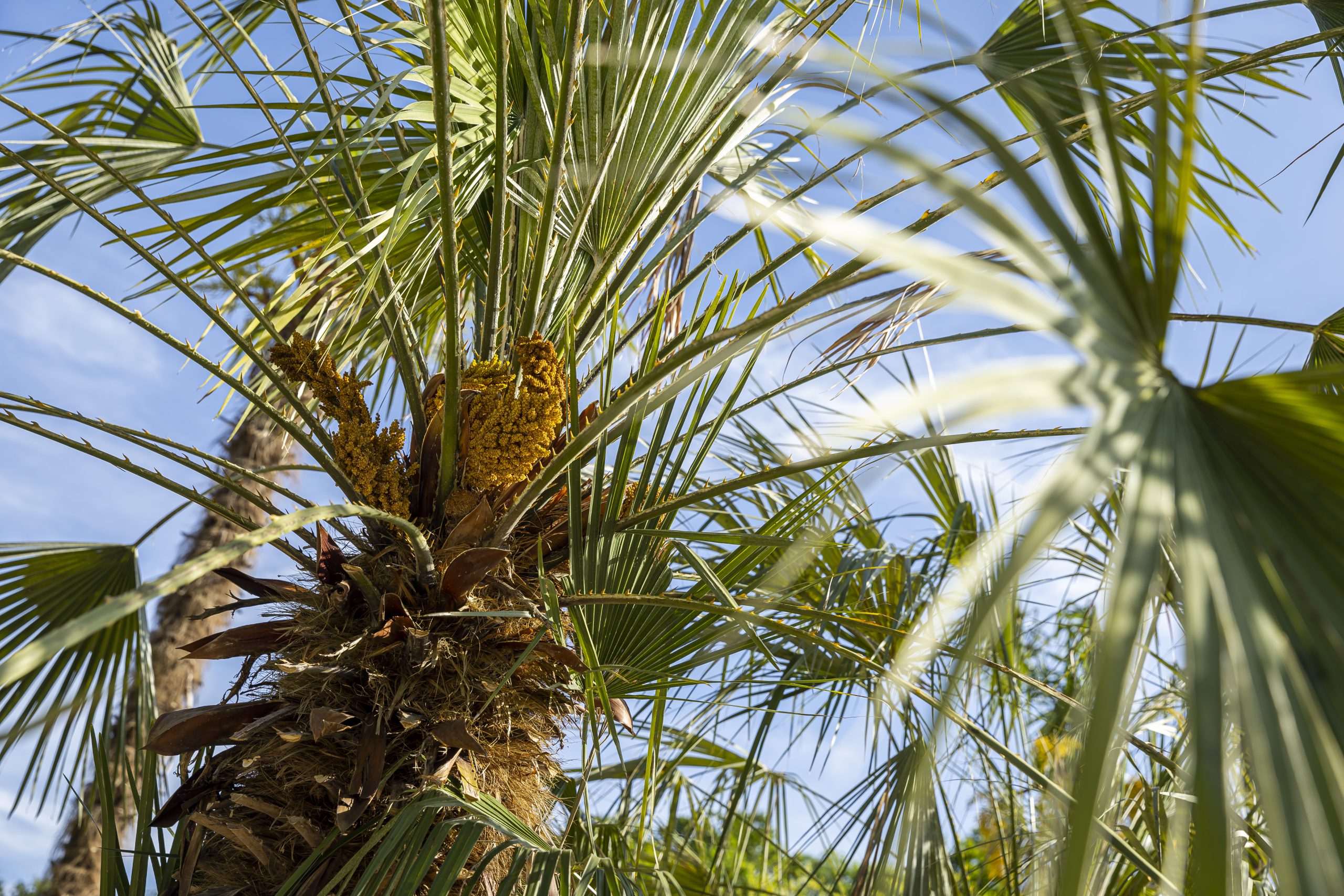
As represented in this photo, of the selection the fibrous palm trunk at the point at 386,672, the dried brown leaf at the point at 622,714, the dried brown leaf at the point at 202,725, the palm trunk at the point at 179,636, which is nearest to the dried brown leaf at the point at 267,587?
the fibrous palm trunk at the point at 386,672

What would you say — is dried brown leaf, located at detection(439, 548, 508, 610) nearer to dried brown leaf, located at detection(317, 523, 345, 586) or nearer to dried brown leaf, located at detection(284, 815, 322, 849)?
dried brown leaf, located at detection(317, 523, 345, 586)

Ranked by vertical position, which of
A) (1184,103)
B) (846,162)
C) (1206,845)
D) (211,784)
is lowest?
(211,784)

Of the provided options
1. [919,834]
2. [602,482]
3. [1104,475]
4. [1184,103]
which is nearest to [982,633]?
[1104,475]

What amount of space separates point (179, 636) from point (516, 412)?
3.21m

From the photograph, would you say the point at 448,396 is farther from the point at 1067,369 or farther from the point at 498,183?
the point at 1067,369

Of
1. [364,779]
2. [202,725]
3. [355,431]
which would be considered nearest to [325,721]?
[364,779]

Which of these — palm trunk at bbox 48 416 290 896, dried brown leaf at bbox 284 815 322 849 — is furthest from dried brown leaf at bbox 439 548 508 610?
palm trunk at bbox 48 416 290 896

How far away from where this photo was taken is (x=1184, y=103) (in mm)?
726

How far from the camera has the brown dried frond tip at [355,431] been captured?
54.6 inches

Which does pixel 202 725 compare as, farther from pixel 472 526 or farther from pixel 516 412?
pixel 516 412

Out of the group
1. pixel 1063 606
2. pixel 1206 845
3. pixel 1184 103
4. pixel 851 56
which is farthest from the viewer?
pixel 1063 606

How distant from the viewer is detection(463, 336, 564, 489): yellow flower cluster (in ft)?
4.40

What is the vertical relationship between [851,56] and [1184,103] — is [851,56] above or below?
above

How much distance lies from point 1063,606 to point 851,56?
58.6 inches
